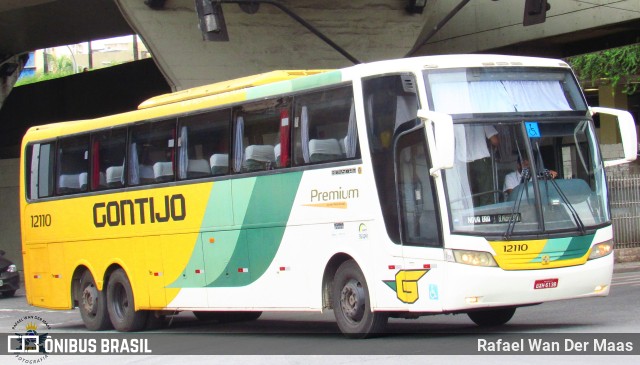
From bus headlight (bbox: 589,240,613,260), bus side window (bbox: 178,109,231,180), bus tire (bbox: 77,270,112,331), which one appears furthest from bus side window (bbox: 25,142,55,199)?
bus headlight (bbox: 589,240,613,260)

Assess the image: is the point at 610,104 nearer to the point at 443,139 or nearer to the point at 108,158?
the point at 108,158

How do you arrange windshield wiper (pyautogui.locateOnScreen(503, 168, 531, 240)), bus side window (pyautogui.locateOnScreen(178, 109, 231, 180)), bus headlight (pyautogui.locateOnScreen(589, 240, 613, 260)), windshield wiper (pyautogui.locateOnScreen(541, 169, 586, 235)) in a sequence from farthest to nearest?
bus side window (pyautogui.locateOnScreen(178, 109, 231, 180)) → bus headlight (pyautogui.locateOnScreen(589, 240, 613, 260)) → windshield wiper (pyautogui.locateOnScreen(541, 169, 586, 235)) → windshield wiper (pyautogui.locateOnScreen(503, 168, 531, 240))

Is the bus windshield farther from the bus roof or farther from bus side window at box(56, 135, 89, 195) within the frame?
bus side window at box(56, 135, 89, 195)

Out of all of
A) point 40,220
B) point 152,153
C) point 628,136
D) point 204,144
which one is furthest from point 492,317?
point 40,220

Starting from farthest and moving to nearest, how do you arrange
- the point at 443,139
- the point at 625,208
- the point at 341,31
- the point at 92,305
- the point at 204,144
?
the point at 625,208, the point at 341,31, the point at 92,305, the point at 204,144, the point at 443,139

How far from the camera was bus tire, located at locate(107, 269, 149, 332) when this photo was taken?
55.4ft

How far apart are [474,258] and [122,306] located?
7.81m

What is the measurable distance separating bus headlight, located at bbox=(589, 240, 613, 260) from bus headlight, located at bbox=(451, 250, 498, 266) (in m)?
1.32

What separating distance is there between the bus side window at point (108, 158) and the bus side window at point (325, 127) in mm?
4573

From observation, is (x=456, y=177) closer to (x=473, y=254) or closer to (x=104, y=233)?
(x=473, y=254)

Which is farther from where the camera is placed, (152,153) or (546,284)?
(152,153)

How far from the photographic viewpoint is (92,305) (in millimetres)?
17734

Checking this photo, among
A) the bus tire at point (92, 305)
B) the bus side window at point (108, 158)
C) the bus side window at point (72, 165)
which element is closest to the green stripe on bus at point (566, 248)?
the bus side window at point (108, 158)

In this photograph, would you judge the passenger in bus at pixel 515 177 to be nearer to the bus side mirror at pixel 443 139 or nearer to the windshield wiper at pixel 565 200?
the windshield wiper at pixel 565 200
